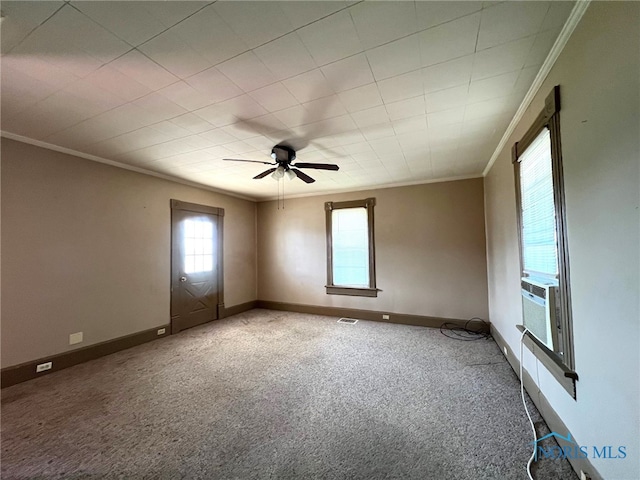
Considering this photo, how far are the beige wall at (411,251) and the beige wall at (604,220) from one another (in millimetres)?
2759

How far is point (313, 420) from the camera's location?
2.00 m

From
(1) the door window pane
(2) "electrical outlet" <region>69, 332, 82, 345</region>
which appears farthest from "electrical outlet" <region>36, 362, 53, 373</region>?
(1) the door window pane

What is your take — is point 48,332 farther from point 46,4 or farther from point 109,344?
point 46,4

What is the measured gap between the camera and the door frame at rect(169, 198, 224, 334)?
4.23 m

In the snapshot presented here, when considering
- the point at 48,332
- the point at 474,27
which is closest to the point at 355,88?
the point at 474,27

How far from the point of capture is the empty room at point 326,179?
4.24ft

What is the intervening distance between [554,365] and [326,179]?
368 cm

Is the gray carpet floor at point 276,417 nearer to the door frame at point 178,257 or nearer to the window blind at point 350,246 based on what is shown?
the door frame at point 178,257

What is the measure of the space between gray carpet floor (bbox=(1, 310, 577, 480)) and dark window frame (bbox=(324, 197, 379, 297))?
1635mm

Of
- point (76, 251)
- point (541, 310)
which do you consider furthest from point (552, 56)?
point (76, 251)

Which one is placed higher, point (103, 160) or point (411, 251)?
point (103, 160)

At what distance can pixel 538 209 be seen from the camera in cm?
200

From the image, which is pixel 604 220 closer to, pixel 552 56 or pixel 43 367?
pixel 552 56

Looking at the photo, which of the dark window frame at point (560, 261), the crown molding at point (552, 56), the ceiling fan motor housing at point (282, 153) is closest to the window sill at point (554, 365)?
the dark window frame at point (560, 261)
